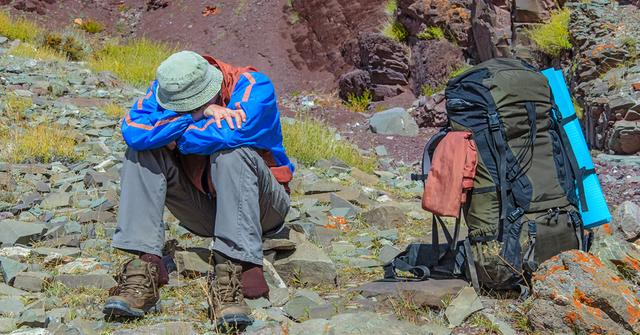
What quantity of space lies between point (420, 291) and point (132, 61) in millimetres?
11909

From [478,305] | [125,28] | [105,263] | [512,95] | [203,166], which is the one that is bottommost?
[125,28]

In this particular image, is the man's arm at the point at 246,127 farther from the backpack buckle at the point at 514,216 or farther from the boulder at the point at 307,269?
the backpack buckle at the point at 514,216

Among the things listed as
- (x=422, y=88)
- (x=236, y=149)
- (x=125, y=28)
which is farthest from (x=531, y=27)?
(x=125, y=28)

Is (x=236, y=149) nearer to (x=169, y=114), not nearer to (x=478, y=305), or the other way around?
(x=169, y=114)

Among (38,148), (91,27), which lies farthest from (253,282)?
(91,27)

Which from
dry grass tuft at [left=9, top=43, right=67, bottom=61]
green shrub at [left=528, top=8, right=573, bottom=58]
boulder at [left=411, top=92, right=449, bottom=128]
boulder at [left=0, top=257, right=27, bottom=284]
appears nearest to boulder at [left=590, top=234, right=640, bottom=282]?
boulder at [left=0, top=257, right=27, bottom=284]

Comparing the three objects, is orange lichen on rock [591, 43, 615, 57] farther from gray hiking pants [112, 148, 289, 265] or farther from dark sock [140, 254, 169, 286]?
dark sock [140, 254, 169, 286]

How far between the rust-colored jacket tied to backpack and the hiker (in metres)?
0.71

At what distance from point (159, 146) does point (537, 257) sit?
1.71m

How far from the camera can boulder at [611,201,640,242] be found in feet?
13.5

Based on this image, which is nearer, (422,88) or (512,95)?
(512,95)

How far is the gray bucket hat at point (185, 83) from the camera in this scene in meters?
3.25

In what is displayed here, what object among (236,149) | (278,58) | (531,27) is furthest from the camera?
(278,58)

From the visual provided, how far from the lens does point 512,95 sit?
11.4 ft
